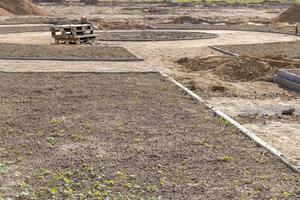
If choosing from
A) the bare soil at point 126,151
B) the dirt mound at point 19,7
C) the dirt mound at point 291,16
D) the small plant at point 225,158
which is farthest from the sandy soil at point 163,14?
the small plant at point 225,158

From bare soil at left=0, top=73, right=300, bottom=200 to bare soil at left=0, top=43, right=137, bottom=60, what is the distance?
18.7 feet

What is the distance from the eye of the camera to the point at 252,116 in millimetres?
10023

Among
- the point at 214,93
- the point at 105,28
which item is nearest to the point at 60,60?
the point at 214,93

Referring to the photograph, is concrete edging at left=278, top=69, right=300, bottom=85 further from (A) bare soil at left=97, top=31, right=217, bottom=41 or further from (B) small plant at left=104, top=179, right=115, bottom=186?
(A) bare soil at left=97, top=31, right=217, bottom=41

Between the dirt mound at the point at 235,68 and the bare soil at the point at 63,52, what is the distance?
2.38m

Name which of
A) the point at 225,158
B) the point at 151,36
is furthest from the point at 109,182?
the point at 151,36

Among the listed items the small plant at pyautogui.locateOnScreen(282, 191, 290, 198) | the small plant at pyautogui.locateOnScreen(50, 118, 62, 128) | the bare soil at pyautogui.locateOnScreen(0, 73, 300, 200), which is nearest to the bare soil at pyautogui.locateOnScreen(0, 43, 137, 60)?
the bare soil at pyautogui.locateOnScreen(0, 73, 300, 200)

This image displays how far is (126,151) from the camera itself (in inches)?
294

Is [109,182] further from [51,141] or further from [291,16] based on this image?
[291,16]

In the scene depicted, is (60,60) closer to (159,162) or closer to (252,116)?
(252,116)

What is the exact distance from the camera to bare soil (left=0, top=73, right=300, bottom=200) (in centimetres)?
603

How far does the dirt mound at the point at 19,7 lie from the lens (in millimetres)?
44844

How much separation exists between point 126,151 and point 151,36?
18540 millimetres

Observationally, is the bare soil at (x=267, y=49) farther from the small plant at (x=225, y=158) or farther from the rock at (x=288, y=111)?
the small plant at (x=225, y=158)
